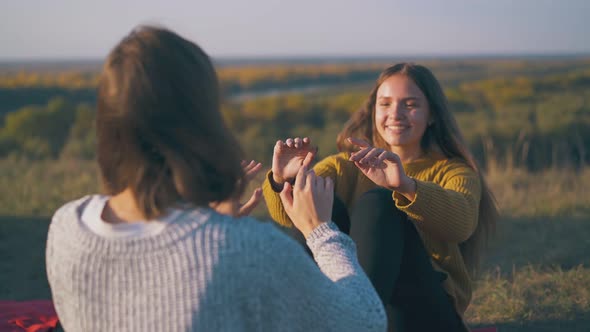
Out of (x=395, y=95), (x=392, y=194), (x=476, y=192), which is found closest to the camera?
(x=392, y=194)

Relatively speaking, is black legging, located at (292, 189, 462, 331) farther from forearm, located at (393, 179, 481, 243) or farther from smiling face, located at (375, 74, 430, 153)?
smiling face, located at (375, 74, 430, 153)

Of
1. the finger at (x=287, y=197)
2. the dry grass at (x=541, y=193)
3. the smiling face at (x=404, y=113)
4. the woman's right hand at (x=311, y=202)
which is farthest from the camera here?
the dry grass at (x=541, y=193)

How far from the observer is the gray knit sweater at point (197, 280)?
113 centimetres

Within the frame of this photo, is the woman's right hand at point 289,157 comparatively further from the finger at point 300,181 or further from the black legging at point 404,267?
the finger at point 300,181

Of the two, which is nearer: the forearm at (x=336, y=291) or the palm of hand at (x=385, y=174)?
the forearm at (x=336, y=291)

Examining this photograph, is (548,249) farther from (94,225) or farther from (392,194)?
(94,225)

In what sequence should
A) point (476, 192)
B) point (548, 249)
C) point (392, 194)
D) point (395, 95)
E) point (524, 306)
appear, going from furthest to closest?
1. point (548, 249)
2. point (524, 306)
3. point (395, 95)
4. point (476, 192)
5. point (392, 194)

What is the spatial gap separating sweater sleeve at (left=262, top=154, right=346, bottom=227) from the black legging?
1.24ft

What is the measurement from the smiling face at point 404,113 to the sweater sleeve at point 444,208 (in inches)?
13.8

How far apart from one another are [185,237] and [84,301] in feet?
0.86

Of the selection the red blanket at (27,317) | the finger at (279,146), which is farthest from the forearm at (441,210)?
the red blanket at (27,317)

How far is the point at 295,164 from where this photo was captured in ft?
7.04

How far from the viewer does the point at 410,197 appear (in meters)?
2.13

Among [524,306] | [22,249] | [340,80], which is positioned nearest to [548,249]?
[524,306]
